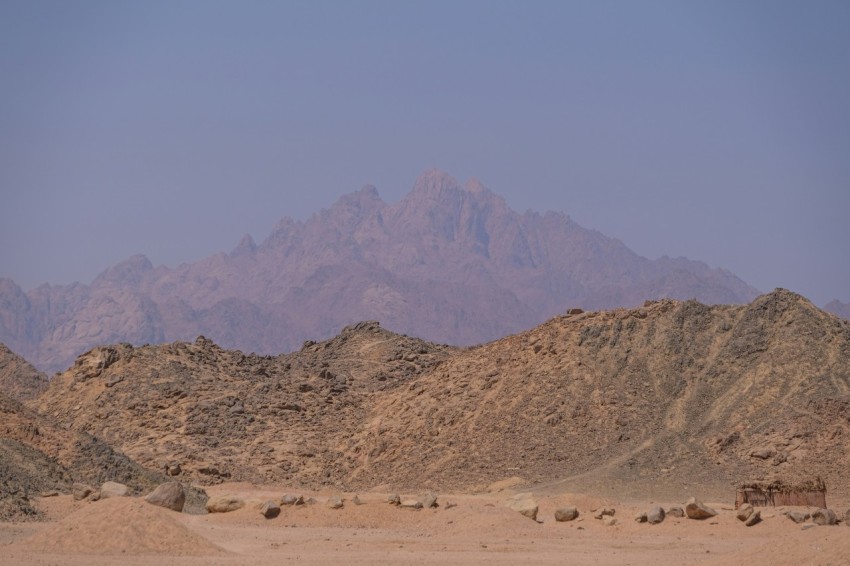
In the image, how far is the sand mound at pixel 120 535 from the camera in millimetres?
27281

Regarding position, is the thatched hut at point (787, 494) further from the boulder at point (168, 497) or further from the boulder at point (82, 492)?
the boulder at point (82, 492)

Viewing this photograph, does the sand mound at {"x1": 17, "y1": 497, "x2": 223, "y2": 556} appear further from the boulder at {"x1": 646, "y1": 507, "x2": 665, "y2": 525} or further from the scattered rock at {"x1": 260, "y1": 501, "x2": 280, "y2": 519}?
the boulder at {"x1": 646, "y1": 507, "x2": 665, "y2": 525}

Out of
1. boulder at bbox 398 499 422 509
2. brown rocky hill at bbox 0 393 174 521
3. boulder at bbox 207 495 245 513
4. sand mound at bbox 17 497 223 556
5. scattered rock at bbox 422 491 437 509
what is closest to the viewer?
sand mound at bbox 17 497 223 556

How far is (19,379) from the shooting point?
8362 centimetres

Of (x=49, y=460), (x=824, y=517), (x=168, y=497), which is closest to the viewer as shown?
(x=824, y=517)

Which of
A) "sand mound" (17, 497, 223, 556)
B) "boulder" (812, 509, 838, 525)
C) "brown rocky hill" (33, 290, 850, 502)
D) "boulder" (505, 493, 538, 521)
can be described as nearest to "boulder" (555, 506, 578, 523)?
"boulder" (505, 493, 538, 521)

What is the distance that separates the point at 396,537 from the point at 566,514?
5043 mm

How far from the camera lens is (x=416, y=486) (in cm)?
4988

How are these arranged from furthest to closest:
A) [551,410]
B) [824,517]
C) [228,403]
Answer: [228,403], [551,410], [824,517]

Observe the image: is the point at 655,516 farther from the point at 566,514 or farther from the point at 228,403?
the point at 228,403

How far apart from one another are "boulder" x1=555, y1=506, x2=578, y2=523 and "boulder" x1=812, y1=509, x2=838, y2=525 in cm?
589

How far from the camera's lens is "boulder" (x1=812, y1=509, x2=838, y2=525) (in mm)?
32219

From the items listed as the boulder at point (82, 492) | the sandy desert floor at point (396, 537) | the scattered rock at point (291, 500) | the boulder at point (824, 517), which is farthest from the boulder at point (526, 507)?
the boulder at point (82, 492)

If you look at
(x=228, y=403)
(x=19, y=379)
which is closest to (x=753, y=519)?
(x=228, y=403)
